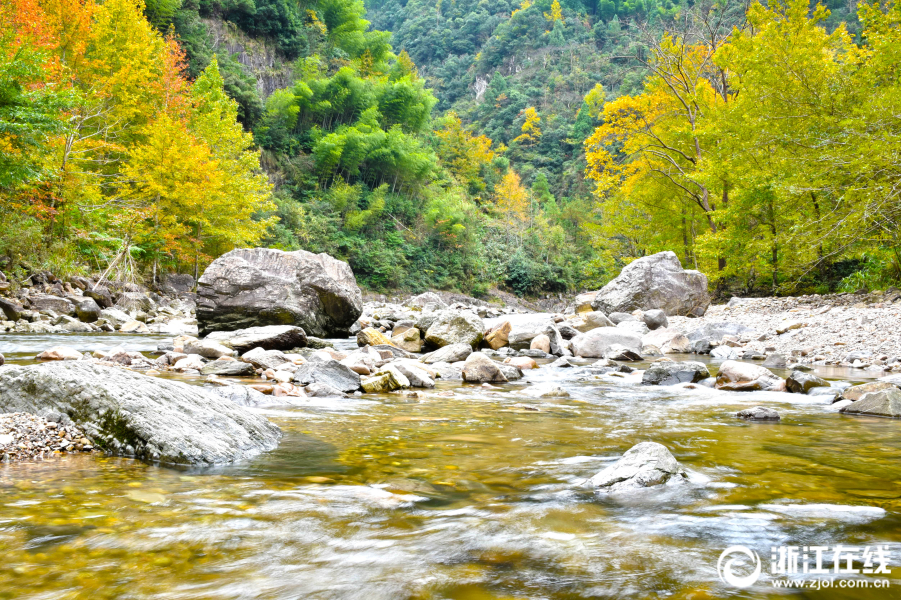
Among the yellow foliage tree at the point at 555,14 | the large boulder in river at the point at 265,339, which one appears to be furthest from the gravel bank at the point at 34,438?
the yellow foliage tree at the point at 555,14

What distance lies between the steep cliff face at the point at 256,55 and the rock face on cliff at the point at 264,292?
93.3 ft

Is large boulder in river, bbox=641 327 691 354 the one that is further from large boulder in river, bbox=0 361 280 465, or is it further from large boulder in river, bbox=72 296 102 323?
large boulder in river, bbox=72 296 102 323

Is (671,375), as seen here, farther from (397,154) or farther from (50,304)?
(397,154)

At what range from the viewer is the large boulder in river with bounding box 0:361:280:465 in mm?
2539

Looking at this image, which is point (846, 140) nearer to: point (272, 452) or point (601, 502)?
point (601, 502)

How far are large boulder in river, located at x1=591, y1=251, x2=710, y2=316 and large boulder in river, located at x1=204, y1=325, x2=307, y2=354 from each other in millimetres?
10172

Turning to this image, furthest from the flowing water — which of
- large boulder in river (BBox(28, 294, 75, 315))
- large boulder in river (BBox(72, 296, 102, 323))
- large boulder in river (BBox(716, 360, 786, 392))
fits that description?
large boulder in river (BBox(28, 294, 75, 315))

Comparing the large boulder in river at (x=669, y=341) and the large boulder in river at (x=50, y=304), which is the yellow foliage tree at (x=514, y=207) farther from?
the large boulder in river at (x=50, y=304)

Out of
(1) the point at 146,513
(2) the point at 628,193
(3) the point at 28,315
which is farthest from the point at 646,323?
(3) the point at 28,315

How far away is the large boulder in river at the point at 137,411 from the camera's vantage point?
2.54 metres

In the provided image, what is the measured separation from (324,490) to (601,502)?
111 centimetres

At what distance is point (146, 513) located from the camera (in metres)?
1.82

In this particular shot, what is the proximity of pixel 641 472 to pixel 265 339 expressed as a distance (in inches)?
235

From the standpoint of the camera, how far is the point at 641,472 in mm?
2301
